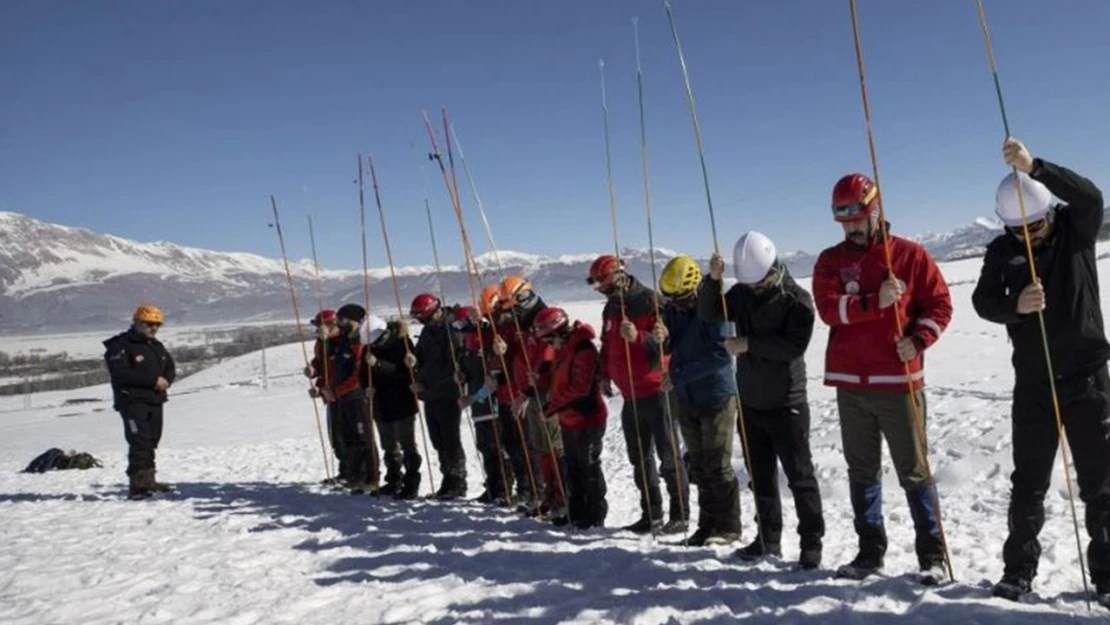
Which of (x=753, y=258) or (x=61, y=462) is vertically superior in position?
(x=753, y=258)

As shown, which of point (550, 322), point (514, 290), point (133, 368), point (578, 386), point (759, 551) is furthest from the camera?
point (133, 368)

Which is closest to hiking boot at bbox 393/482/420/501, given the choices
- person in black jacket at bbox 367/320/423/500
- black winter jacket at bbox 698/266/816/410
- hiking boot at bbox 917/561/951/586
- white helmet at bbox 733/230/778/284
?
person in black jacket at bbox 367/320/423/500

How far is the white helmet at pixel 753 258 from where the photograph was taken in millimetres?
4777

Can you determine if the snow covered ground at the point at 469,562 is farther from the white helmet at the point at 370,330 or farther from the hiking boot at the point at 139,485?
the white helmet at the point at 370,330

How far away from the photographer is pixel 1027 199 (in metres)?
3.74

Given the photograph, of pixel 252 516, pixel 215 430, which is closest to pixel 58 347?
pixel 215 430

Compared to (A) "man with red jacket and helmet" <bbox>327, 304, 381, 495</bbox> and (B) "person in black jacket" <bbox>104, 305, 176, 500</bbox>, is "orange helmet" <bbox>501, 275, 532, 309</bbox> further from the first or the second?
(B) "person in black jacket" <bbox>104, 305, 176, 500</bbox>

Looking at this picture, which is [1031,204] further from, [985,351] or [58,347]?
[58,347]

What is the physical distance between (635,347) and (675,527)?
1.52 metres

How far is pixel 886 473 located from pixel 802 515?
4.38 metres

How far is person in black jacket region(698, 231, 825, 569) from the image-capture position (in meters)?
4.70

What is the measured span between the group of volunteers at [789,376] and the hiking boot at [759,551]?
14 mm

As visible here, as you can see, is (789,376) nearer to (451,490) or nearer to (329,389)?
(451,490)

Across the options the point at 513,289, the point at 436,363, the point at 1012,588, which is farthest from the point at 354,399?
the point at 1012,588
